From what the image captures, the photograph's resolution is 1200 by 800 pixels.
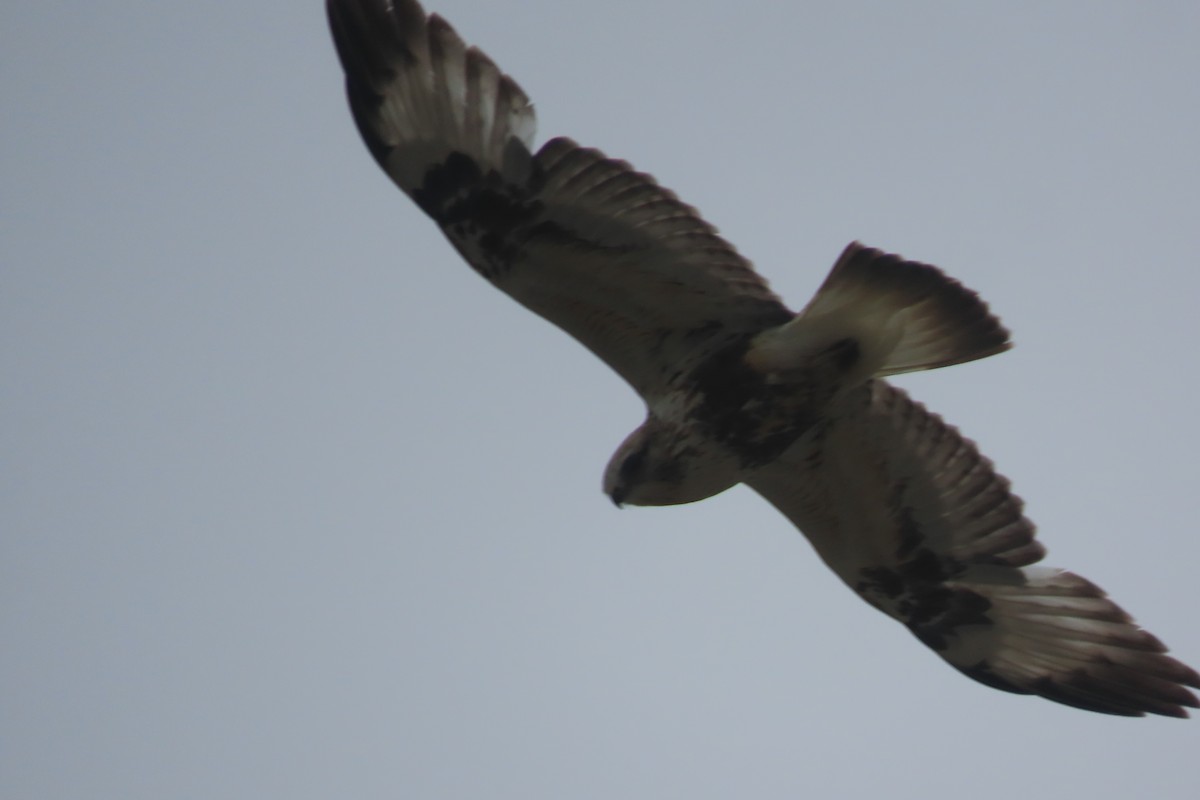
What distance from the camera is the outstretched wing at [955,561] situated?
6617 millimetres

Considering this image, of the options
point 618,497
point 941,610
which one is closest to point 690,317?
point 618,497

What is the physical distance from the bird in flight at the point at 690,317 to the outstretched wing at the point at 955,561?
0.4 inches

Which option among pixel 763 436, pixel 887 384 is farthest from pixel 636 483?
pixel 887 384

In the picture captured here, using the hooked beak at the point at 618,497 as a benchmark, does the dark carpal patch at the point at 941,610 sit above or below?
below

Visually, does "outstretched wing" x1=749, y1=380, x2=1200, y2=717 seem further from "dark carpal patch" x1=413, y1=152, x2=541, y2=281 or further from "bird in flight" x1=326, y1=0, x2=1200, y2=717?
"dark carpal patch" x1=413, y1=152, x2=541, y2=281

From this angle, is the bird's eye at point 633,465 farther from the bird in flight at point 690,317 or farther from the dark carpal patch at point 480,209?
the dark carpal patch at point 480,209

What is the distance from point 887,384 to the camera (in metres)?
6.55

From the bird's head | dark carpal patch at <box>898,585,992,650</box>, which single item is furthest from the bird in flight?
dark carpal patch at <box>898,585,992,650</box>

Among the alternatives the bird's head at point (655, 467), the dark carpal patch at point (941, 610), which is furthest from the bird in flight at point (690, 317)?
the dark carpal patch at point (941, 610)

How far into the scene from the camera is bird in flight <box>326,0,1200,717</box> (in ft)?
19.6

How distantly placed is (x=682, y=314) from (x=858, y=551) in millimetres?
1497

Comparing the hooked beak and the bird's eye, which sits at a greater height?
the bird's eye

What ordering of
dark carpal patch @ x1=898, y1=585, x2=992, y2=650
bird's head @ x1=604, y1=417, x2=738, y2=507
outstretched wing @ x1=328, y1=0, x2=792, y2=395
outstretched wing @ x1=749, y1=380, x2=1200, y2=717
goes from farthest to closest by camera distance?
dark carpal patch @ x1=898, y1=585, x2=992, y2=650, outstretched wing @ x1=749, y1=380, x2=1200, y2=717, bird's head @ x1=604, y1=417, x2=738, y2=507, outstretched wing @ x1=328, y1=0, x2=792, y2=395

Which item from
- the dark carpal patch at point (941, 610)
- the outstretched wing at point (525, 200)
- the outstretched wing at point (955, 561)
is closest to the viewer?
the outstretched wing at point (525, 200)
